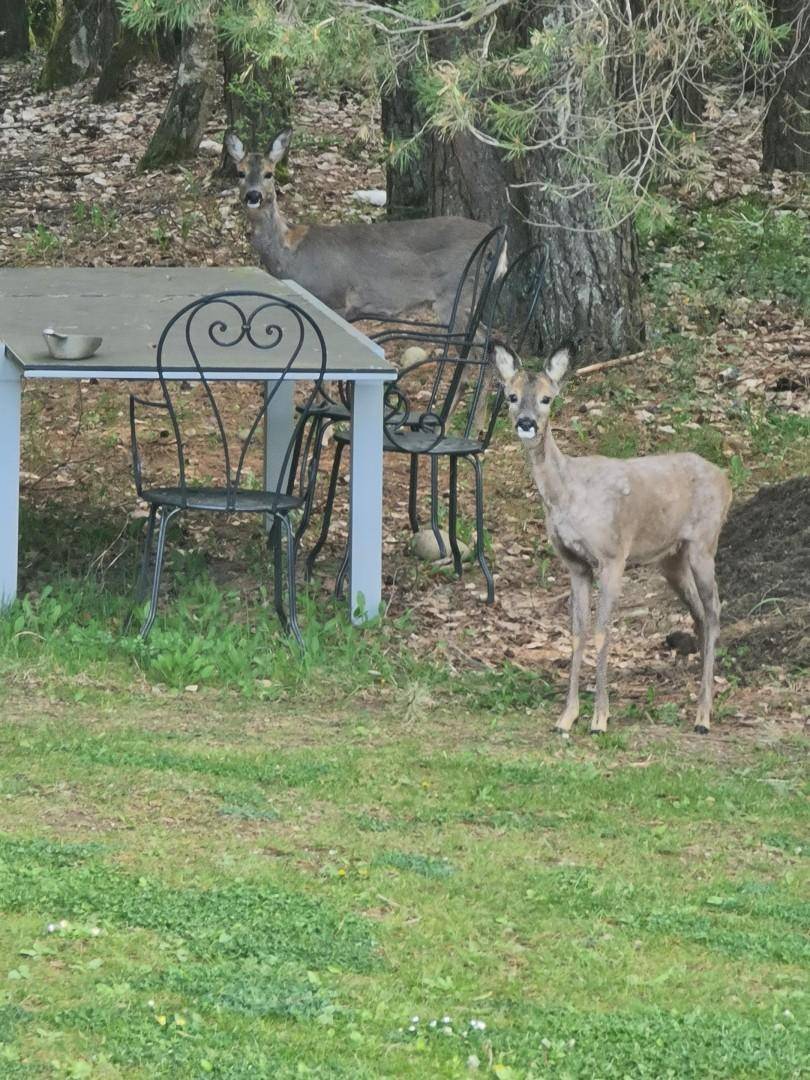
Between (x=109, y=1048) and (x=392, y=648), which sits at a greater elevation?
(x=109, y=1048)

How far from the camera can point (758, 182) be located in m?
16.2

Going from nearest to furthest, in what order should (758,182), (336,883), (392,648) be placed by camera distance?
1. (336,883)
2. (392,648)
3. (758,182)

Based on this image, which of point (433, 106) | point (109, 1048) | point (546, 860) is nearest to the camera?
point (109, 1048)

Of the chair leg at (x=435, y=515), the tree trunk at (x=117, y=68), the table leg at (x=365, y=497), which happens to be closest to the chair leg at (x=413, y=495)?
the chair leg at (x=435, y=515)

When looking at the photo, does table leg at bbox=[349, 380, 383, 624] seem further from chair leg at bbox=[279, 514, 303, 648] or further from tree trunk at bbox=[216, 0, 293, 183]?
tree trunk at bbox=[216, 0, 293, 183]

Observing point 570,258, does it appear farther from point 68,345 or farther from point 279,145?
point 68,345

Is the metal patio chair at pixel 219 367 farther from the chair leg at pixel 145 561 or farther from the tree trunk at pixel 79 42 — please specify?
the tree trunk at pixel 79 42

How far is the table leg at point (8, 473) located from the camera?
7375mm

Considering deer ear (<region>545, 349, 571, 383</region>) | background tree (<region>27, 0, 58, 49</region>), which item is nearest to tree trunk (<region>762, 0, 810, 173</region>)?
deer ear (<region>545, 349, 571, 383</region>)

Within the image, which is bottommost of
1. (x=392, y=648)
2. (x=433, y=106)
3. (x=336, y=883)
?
(x=392, y=648)

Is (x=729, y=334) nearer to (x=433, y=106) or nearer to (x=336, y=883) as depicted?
(x=433, y=106)

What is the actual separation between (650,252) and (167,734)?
8946mm

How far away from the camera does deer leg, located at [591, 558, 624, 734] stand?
6.46 m

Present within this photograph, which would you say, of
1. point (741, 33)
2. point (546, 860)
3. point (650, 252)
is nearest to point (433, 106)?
point (741, 33)
